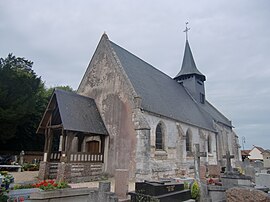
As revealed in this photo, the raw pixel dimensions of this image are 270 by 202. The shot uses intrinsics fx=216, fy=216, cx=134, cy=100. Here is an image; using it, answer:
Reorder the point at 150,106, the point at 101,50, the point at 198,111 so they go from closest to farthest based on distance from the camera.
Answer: the point at 150,106 < the point at 101,50 < the point at 198,111

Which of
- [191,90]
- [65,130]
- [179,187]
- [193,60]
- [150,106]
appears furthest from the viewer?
[193,60]

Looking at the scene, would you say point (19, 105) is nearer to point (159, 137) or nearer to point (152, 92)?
point (152, 92)

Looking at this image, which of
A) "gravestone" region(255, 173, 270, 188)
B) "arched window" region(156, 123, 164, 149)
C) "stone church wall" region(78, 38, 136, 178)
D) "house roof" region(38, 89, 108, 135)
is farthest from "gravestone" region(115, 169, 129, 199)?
"arched window" region(156, 123, 164, 149)

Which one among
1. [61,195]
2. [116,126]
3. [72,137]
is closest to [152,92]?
[116,126]

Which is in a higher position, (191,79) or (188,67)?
(188,67)

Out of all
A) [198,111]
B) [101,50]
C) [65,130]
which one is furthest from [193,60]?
[65,130]

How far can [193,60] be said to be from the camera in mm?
24359

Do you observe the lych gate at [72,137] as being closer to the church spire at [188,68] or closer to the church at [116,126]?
the church at [116,126]

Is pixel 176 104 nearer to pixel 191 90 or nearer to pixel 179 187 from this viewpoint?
pixel 191 90

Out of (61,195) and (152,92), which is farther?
(152,92)

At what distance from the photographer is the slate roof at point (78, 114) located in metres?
9.79

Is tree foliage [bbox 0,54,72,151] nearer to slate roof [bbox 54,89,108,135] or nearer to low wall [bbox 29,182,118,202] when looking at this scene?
slate roof [bbox 54,89,108,135]

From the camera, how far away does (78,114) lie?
423 inches

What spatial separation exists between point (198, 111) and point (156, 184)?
14393 mm
